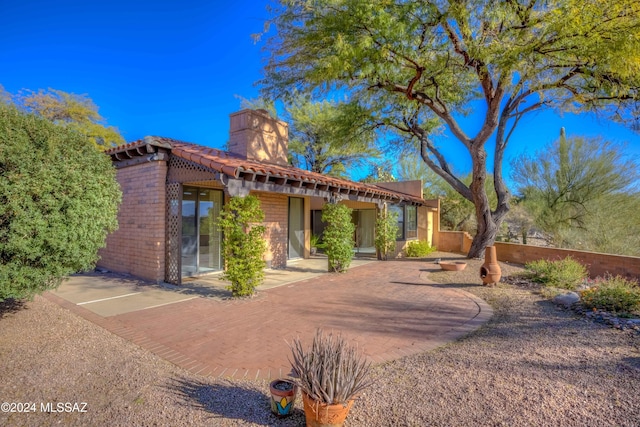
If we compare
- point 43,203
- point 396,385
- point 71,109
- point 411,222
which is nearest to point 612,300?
point 396,385

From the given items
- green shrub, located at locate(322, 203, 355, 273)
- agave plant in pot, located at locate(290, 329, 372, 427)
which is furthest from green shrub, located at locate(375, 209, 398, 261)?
agave plant in pot, located at locate(290, 329, 372, 427)

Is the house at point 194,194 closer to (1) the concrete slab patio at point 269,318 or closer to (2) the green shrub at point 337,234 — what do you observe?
(2) the green shrub at point 337,234

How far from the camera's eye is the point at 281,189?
9.09 metres

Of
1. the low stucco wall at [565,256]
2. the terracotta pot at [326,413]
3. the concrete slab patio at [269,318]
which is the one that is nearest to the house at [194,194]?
the concrete slab patio at [269,318]

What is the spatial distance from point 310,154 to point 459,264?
46.7 feet

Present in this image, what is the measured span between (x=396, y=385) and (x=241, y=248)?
15.8 ft

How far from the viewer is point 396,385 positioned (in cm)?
350

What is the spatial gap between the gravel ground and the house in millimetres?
3754

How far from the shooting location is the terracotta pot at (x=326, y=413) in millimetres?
2619

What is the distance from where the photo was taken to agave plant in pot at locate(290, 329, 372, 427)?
104 inches

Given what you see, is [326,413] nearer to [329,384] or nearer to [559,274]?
[329,384]

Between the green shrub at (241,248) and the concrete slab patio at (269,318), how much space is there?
41 cm

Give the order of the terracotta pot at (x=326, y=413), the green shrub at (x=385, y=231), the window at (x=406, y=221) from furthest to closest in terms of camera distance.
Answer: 1. the window at (x=406, y=221)
2. the green shrub at (x=385, y=231)
3. the terracotta pot at (x=326, y=413)

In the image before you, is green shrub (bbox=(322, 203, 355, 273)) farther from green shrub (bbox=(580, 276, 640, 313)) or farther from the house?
green shrub (bbox=(580, 276, 640, 313))
